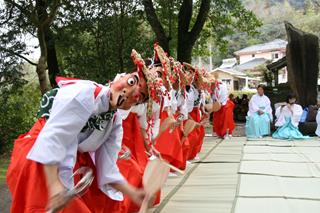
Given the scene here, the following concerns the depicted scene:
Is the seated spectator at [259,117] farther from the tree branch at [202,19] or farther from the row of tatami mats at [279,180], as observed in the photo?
the tree branch at [202,19]

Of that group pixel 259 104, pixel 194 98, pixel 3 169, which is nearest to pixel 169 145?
pixel 194 98

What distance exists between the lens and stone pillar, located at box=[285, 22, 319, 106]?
1317 cm

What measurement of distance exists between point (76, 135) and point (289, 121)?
31.9ft

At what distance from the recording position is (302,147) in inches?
360

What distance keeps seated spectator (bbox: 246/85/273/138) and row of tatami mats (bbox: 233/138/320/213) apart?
2.54m

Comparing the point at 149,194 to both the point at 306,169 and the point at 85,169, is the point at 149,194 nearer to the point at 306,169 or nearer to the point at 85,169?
the point at 85,169

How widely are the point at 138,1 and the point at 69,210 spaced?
9557 millimetres

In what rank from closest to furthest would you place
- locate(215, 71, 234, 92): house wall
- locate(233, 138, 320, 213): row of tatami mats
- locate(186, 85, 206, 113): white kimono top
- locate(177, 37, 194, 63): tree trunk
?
1. locate(233, 138, 320, 213): row of tatami mats
2. locate(186, 85, 206, 113): white kimono top
3. locate(177, 37, 194, 63): tree trunk
4. locate(215, 71, 234, 92): house wall

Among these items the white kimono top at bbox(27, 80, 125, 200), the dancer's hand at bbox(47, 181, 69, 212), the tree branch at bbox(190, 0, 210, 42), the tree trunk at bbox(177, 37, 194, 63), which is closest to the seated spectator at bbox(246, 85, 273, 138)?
the tree trunk at bbox(177, 37, 194, 63)

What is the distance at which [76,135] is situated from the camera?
2.13m

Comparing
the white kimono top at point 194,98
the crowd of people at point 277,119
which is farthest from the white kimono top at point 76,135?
the crowd of people at point 277,119

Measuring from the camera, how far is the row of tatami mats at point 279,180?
14.4 feet

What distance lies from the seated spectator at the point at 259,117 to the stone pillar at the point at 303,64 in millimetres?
1776

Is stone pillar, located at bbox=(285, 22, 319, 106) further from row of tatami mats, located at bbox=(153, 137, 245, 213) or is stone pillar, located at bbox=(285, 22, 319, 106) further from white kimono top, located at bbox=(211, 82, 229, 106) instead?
row of tatami mats, located at bbox=(153, 137, 245, 213)
